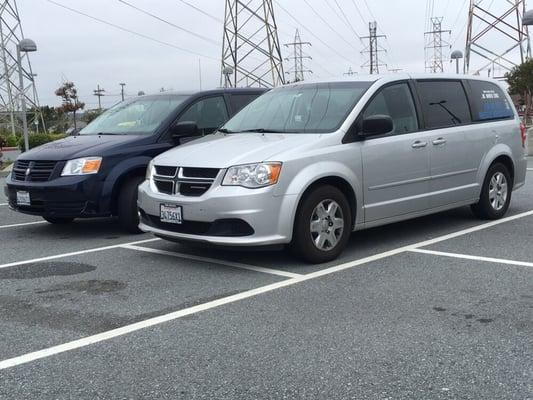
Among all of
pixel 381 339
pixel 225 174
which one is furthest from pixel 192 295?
pixel 381 339

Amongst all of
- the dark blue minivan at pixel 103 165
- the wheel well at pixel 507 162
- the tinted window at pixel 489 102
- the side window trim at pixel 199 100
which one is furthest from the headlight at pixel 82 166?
the wheel well at pixel 507 162

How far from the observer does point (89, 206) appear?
24.6ft

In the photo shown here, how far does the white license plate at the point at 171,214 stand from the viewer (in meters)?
5.95

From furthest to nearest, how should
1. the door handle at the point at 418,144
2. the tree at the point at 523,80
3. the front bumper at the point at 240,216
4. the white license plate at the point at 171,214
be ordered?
the tree at the point at 523,80 → the door handle at the point at 418,144 → the white license plate at the point at 171,214 → the front bumper at the point at 240,216

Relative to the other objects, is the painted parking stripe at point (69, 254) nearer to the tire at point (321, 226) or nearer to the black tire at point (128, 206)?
the black tire at point (128, 206)

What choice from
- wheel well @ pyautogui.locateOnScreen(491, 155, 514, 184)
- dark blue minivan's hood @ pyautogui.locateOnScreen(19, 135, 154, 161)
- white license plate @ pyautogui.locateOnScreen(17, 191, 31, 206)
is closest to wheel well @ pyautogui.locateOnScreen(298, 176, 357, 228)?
wheel well @ pyautogui.locateOnScreen(491, 155, 514, 184)

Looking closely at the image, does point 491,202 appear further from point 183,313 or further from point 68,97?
point 68,97

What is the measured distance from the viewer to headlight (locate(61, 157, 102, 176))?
7.44 metres

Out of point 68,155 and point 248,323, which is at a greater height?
point 68,155

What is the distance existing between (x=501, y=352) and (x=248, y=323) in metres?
1.60

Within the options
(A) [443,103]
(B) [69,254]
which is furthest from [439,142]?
(B) [69,254]

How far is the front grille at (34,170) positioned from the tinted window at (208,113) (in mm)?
1743

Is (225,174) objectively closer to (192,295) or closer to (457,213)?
(192,295)

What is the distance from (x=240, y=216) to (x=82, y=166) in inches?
105
